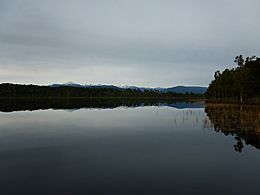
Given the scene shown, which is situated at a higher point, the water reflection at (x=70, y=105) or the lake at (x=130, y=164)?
the water reflection at (x=70, y=105)

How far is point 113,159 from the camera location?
52.9ft

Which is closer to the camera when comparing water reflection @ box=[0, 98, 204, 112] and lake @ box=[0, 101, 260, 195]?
lake @ box=[0, 101, 260, 195]

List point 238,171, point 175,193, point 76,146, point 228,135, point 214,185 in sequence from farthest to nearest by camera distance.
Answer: point 228,135, point 76,146, point 238,171, point 214,185, point 175,193

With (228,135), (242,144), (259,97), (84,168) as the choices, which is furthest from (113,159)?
(259,97)

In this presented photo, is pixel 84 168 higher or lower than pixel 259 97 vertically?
lower

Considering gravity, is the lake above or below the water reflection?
below

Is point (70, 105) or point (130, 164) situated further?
point (70, 105)

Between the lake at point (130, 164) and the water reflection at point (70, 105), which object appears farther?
the water reflection at point (70, 105)

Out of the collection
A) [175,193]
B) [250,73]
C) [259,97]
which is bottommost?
[175,193]

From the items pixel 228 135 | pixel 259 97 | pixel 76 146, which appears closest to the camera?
pixel 76 146

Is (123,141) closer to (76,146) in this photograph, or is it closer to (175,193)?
(76,146)

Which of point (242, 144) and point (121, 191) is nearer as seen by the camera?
point (121, 191)

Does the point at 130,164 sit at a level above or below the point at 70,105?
below

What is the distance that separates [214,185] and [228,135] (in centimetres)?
1472
